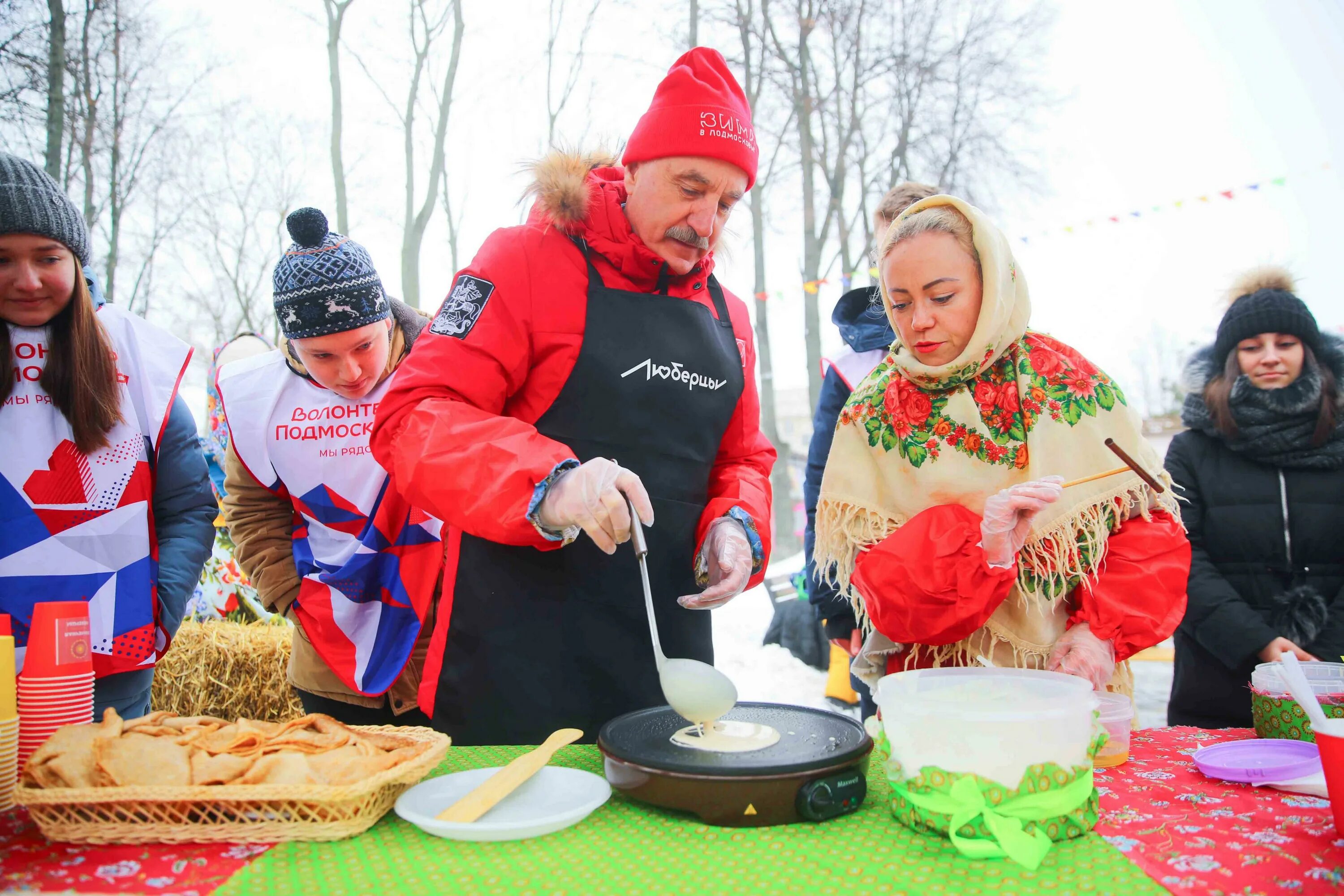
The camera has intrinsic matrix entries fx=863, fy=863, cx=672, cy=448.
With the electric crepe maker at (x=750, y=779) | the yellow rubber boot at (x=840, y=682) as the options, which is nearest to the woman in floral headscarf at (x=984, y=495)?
Result: the electric crepe maker at (x=750, y=779)

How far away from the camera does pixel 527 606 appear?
1675 millimetres

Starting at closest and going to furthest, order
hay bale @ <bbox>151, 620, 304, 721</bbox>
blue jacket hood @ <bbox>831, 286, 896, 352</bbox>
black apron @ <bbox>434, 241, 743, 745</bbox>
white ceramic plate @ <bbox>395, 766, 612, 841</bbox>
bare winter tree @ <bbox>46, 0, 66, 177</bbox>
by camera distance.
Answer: white ceramic plate @ <bbox>395, 766, 612, 841</bbox> < black apron @ <bbox>434, 241, 743, 745</bbox> < blue jacket hood @ <bbox>831, 286, 896, 352</bbox> < hay bale @ <bbox>151, 620, 304, 721</bbox> < bare winter tree @ <bbox>46, 0, 66, 177</bbox>

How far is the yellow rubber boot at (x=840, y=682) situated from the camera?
4734 mm

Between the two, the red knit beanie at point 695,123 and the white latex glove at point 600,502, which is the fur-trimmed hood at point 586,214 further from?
the white latex glove at point 600,502

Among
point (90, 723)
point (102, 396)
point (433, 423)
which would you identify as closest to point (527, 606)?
point (433, 423)

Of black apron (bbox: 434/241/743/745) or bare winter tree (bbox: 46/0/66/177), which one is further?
bare winter tree (bbox: 46/0/66/177)

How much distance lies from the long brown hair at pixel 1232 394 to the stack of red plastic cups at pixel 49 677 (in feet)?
9.58

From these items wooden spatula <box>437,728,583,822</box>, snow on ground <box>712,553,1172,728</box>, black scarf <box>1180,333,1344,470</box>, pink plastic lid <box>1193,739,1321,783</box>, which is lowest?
snow on ground <box>712,553,1172,728</box>

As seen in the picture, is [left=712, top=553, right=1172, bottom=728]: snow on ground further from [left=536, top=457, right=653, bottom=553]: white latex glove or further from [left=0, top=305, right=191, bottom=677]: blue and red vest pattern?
[left=536, top=457, right=653, bottom=553]: white latex glove

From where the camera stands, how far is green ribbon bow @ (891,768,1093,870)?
95cm

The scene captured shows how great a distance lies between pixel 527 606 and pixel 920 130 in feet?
31.7

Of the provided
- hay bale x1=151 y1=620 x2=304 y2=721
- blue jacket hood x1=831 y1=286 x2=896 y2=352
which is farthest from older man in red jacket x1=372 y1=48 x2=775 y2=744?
hay bale x1=151 y1=620 x2=304 y2=721

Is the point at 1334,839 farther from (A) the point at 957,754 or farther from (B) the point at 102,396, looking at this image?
(B) the point at 102,396

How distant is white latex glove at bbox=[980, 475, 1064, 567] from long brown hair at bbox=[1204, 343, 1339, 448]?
152 cm
